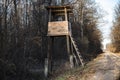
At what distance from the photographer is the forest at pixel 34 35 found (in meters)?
22.2

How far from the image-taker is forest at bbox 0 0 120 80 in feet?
73.0

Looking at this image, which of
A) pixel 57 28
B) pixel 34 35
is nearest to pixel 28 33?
pixel 34 35

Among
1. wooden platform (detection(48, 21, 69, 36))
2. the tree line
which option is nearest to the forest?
the tree line

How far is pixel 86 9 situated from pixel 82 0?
3470 millimetres

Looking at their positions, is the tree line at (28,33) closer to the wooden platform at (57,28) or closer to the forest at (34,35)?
the forest at (34,35)

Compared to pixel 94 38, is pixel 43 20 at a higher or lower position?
higher

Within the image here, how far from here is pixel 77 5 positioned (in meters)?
57.2

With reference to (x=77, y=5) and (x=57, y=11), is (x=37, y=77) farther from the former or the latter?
(x=77, y=5)

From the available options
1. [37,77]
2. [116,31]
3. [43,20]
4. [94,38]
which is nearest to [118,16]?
[116,31]

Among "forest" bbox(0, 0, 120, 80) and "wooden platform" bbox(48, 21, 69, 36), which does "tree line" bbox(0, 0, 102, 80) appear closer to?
"forest" bbox(0, 0, 120, 80)

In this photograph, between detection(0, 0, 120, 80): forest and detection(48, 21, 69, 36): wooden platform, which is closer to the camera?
detection(0, 0, 120, 80): forest

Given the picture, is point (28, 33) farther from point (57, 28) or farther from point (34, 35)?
point (57, 28)

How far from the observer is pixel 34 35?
35.6m

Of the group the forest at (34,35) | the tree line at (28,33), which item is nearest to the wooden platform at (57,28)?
the forest at (34,35)
